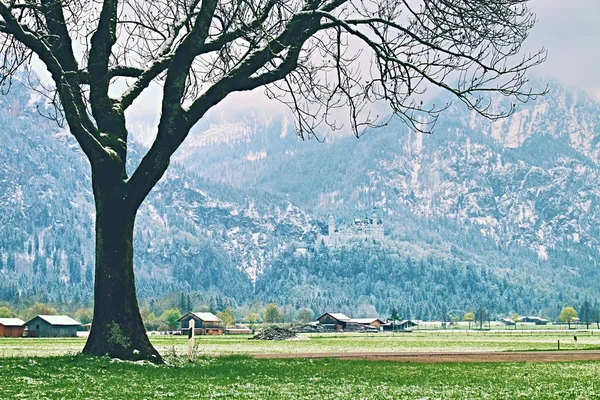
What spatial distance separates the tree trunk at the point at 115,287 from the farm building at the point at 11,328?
141148 millimetres

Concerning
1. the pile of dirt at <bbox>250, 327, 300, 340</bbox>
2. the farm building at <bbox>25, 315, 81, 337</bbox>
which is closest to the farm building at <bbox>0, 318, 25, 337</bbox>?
the farm building at <bbox>25, 315, 81, 337</bbox>

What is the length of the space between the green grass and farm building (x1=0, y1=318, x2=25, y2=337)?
14130cm

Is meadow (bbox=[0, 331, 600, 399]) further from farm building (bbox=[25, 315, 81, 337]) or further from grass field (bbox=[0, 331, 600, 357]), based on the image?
farm building (bbox=[25, 315, 81, 337])

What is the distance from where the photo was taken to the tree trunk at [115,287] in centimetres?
2205

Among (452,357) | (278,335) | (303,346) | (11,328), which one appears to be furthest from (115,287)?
(11,328)

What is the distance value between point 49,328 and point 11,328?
661cm

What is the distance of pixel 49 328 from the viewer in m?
158

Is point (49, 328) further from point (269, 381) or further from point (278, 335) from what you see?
point (269, 381)

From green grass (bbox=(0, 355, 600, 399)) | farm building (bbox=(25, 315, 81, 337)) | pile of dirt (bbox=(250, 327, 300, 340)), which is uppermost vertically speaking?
farm building (bbox=(25, 315, 81, 337))

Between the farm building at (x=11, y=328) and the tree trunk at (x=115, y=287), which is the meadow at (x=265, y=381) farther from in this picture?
the farm building at (x=11, y=328)

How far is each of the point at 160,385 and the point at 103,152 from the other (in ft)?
24.7

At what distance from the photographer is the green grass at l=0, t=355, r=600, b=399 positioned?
15.9 m

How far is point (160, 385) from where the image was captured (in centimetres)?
1728

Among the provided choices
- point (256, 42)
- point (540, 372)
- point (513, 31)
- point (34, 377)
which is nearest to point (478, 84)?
point (513, 31)
